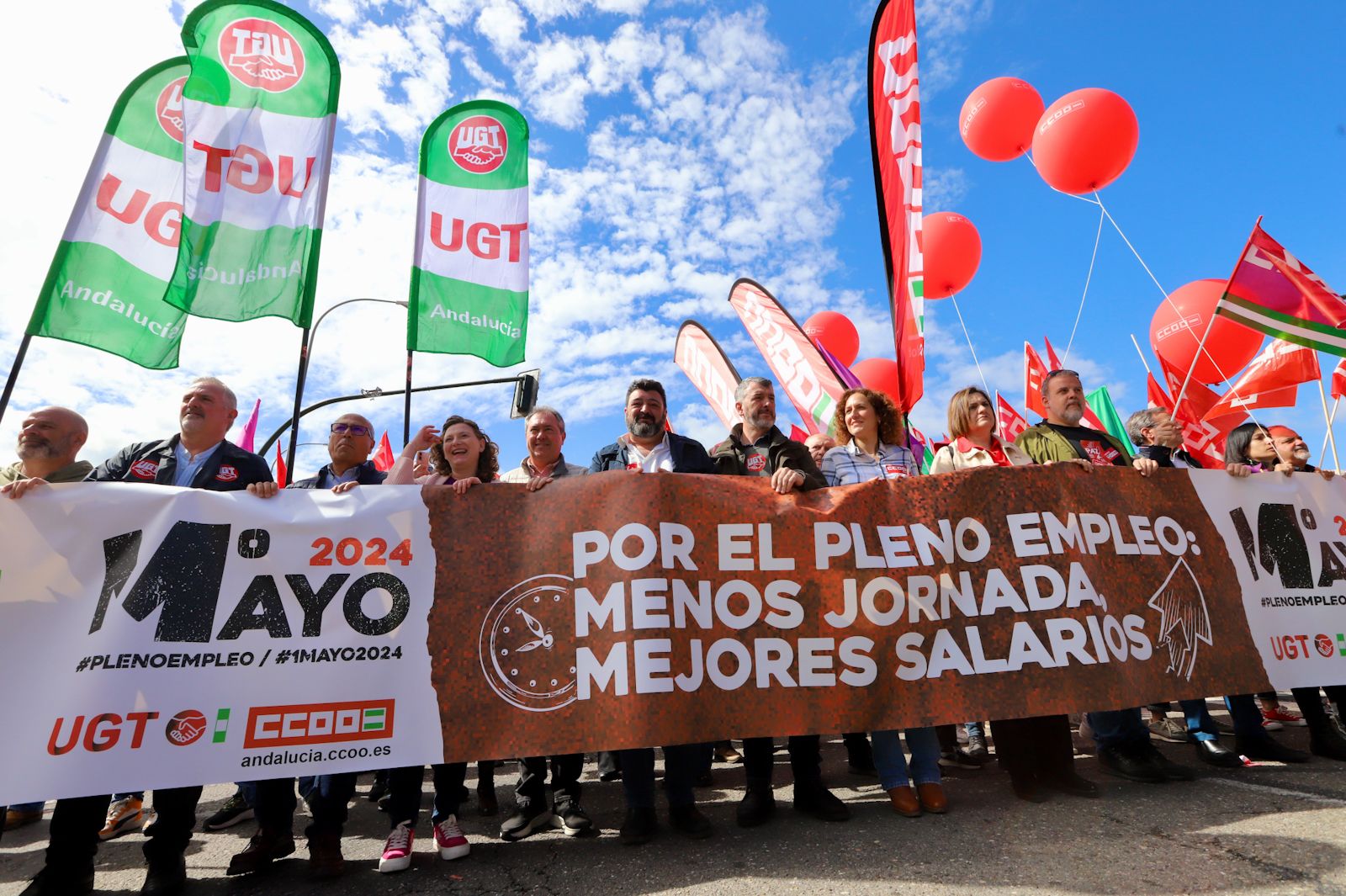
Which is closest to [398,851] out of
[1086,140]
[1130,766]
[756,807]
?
[756,807]

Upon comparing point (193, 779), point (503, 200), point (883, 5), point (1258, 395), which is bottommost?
point (193, 779)

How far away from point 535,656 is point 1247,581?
3.90m

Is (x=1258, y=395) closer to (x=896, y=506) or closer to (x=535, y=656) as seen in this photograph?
(x=896, y=506)

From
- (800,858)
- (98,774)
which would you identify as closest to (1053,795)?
(800,858)

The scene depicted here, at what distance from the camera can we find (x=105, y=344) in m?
4.59

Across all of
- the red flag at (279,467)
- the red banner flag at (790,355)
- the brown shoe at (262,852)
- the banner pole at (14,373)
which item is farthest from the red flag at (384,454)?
the brown shoe at (262,852)

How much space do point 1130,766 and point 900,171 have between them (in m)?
4.69

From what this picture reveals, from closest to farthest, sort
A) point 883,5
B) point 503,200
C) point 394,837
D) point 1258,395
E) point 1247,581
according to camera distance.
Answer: point 394,837
point 1247,581
point 883,5
point 503,200
point 1258,395

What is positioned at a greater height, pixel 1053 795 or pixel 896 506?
pixel 896 506

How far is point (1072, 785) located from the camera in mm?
3453

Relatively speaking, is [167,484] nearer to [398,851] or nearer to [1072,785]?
[398,851]

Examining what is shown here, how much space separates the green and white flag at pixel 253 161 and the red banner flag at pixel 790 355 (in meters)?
5.09

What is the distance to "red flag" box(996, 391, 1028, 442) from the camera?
11.9 metres

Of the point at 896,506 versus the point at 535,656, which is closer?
the point at 535,656
